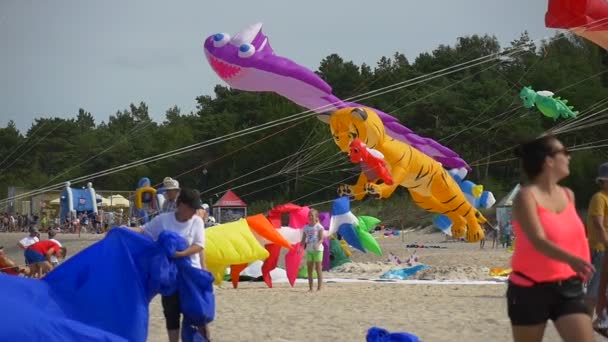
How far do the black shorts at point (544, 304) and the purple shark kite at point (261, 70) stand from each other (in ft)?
36.4

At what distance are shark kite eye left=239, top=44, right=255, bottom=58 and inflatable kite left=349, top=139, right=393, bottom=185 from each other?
2.01 metres

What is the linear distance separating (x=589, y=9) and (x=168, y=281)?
8111 mm

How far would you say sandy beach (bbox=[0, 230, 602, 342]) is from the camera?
325 inches

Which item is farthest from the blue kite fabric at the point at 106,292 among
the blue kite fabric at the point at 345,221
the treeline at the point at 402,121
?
the treeline at the point at 402,121

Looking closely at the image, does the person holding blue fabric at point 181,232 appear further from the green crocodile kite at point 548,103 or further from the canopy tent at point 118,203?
the canopy tent at point 118,203

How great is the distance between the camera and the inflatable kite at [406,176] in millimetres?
15078

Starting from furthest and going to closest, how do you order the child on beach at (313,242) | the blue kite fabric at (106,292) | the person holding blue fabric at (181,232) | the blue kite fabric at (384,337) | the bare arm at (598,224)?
the child on beach at (313,242)
the person holding blue fabric at (181,232)
the bare arm at (598,224)
the blue kite fabric at (384,337)
the blue kite fabric at (106,292)

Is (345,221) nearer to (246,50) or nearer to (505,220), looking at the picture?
(246,50)

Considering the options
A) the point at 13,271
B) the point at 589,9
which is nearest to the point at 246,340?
the point at 13,271

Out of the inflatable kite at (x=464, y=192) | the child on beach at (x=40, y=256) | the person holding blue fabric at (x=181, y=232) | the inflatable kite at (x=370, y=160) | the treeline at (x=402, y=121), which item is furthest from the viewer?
the treeline at (x=402, y=121)

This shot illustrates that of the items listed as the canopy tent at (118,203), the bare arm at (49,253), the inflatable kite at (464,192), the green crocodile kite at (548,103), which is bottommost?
the bare arm at (49,253)

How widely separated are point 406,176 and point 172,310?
964cm

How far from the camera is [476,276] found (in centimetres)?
1569

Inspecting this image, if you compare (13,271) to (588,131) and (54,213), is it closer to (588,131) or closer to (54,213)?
(588,131)
